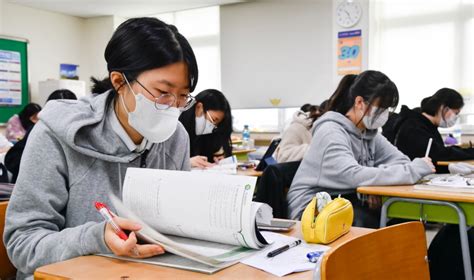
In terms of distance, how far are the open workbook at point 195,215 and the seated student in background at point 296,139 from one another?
235 cm

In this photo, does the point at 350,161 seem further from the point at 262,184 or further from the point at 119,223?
the point at 119,223

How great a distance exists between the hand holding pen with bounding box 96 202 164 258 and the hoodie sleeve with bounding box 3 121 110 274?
0.03 meters

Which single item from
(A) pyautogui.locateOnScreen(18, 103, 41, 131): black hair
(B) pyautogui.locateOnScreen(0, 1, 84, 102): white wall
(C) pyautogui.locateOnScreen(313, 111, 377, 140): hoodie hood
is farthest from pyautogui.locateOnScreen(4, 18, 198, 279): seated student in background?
(B) pyautogui.locateOnScreen(0, 1, 84, 102): white wall

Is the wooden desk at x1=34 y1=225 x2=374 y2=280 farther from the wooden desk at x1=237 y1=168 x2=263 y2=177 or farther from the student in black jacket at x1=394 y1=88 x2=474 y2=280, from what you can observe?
the student in black jacket at x1=394 y1=88 x2=474 y2=280

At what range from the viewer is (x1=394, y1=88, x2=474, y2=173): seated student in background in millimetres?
3514

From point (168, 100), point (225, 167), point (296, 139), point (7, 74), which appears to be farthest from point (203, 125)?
point (7, 74)

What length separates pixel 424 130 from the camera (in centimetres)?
358

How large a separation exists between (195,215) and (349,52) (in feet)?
17.5

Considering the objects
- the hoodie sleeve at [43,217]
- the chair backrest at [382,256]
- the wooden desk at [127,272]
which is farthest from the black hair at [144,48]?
the chair backrest at [382,256]

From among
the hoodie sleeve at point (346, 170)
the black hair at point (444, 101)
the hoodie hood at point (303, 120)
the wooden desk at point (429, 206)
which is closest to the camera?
the wooden desk at point (429, 206)

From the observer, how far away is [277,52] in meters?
6.61

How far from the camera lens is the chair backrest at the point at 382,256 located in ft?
2.44

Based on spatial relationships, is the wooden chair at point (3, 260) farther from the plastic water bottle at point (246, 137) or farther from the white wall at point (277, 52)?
the white wall at point (277, 52)

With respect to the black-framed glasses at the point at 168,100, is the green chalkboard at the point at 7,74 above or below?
above
